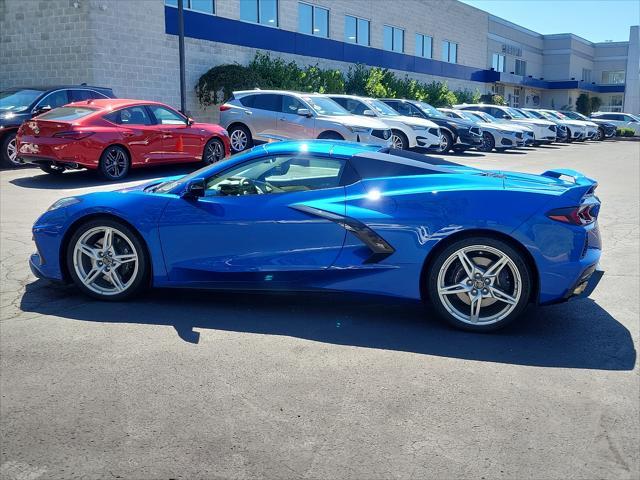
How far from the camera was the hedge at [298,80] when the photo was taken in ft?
76.2

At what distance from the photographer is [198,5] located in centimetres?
2345

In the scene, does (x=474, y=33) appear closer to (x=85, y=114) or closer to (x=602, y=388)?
(x=85, y=114)

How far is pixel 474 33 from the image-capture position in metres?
48.1

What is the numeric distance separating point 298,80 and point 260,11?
3551mm

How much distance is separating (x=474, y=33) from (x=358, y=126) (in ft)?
119

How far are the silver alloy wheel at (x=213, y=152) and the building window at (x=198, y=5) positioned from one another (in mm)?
10192

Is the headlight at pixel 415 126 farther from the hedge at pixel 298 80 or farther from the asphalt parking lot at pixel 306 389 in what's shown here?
the asphalt parking lot at pixel 306 389

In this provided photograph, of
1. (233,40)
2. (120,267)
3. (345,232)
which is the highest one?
(233,40)

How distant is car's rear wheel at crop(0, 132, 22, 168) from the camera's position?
13.3 m

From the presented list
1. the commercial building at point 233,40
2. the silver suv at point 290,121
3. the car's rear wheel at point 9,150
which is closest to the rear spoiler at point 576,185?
the silver suv at point 290,121

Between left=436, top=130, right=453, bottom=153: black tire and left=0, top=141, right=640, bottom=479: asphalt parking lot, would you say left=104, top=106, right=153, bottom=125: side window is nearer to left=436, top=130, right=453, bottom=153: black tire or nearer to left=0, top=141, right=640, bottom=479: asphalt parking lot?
left=0, top=141, right=640, bottom=479: asphalt parking lot

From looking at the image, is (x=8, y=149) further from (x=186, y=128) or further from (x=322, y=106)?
(x=322, y=106)

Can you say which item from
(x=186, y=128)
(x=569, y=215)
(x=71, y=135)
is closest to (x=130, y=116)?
(x=186, y=128)

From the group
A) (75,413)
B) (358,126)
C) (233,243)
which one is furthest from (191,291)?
(358,126)
